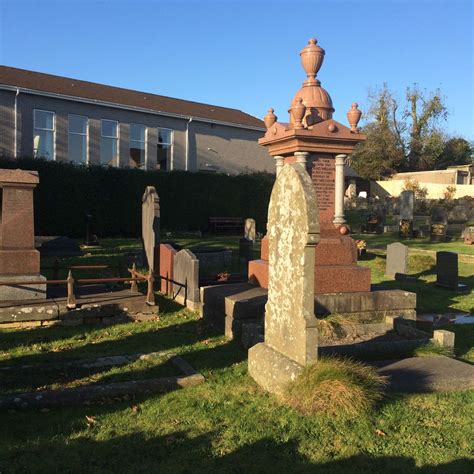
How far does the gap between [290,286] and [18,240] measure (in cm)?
583

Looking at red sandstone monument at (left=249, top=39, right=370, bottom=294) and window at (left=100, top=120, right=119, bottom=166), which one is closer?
red sandstone monument at (left=249, top=39, right=370, bottom=294)

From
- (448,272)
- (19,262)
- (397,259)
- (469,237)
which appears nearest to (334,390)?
(19,262)

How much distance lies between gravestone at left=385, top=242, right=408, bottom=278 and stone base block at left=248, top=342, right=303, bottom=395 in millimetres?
9417

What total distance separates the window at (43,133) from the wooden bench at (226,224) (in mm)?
9315

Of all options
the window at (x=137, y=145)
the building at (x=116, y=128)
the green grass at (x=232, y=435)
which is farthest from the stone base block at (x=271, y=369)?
the window at (x=137, y=145)

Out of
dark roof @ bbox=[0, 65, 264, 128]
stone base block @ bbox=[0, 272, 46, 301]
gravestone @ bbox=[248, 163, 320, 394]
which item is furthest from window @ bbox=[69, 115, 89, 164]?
gravestone @ bbox=[248, 163, 320, 394]

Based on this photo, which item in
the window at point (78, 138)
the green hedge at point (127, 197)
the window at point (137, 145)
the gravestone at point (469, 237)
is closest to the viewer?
the green hedge at point (127, 197)

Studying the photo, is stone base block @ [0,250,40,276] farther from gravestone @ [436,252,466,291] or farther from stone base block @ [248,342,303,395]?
gravestone @ [436,252,466,291]

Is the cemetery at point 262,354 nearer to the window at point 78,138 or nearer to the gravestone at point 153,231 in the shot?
the gravestone at point 153,231

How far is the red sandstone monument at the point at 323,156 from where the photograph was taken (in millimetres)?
8664

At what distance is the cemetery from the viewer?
13.6 ft

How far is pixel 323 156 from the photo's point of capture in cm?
953

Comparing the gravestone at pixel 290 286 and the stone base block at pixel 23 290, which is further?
the stone base block at pixel 23 290

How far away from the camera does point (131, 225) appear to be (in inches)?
960
